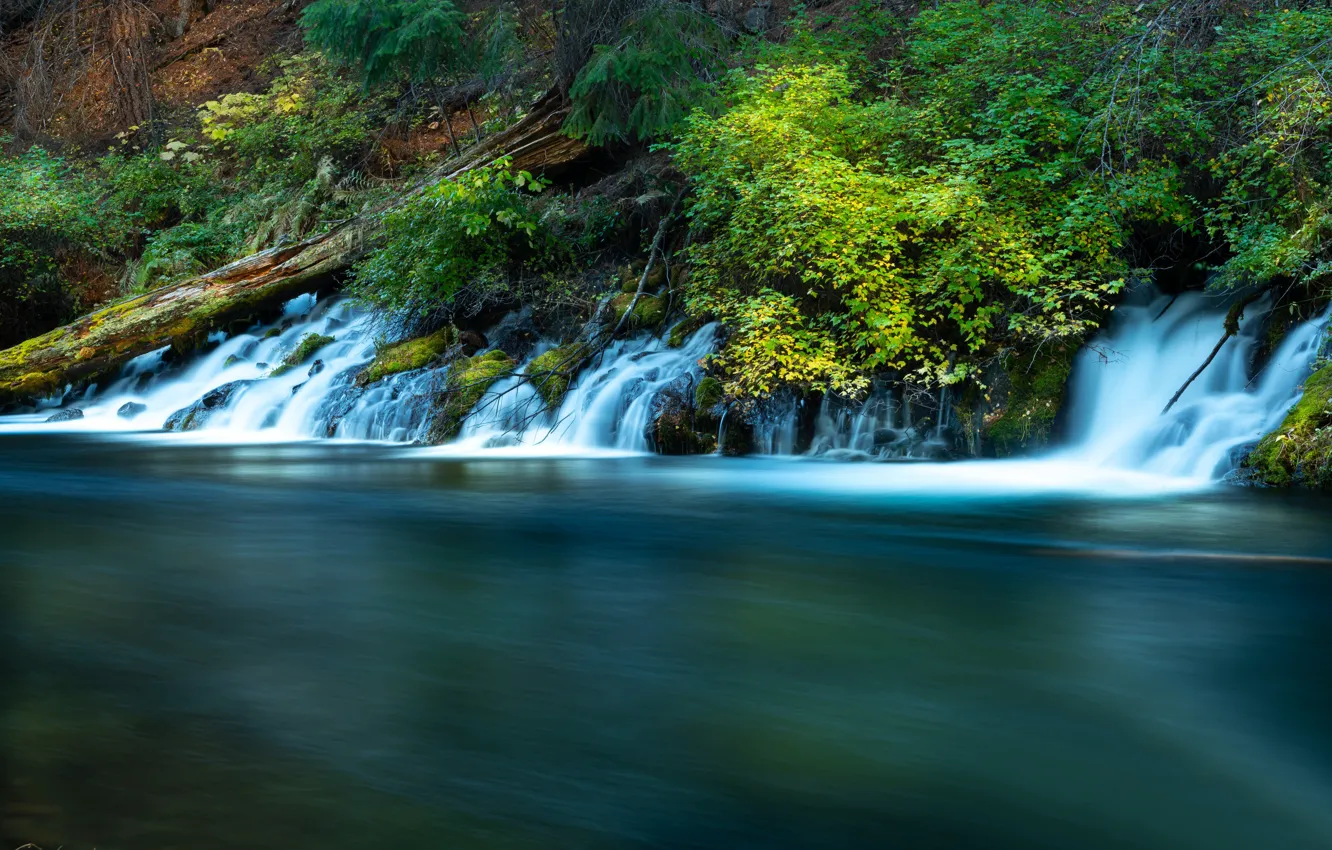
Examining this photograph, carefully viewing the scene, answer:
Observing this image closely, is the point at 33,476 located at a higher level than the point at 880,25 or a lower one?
lower

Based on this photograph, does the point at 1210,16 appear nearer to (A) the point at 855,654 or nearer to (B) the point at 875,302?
(B) the point at 875,302

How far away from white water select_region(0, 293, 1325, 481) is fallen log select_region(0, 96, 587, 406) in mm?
477

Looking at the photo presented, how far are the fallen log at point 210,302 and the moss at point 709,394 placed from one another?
20.4ft

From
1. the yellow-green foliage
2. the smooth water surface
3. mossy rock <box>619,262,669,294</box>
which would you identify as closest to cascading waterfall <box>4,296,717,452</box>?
mossy rock <box>619,262,669,294</box>

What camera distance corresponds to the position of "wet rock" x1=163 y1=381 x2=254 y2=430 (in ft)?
49.2

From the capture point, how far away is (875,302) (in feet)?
33.7

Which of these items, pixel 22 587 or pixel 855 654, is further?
pixel 22 587

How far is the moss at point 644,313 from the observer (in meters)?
13.2

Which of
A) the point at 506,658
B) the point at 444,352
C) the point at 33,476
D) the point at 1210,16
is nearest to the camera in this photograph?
the point at 506,658

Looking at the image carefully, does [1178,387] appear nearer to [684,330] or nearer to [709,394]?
[709,394]

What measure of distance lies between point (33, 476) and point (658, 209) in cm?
767

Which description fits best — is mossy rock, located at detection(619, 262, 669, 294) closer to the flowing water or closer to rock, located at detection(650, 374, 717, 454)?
rock, located at detection(650, 374, 717, 454)

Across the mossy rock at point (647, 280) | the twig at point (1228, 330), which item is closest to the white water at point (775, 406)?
the twig at point (1228, 330)

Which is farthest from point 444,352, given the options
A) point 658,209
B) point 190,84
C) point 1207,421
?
point 190,84
